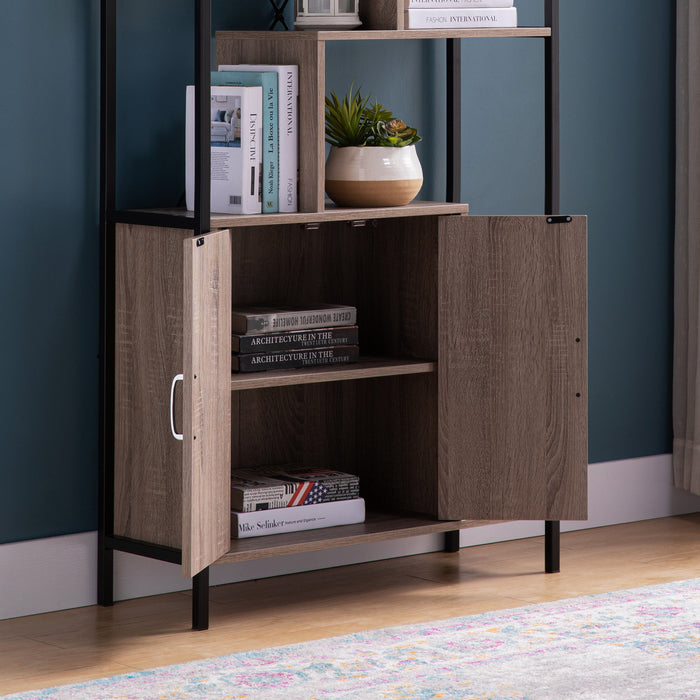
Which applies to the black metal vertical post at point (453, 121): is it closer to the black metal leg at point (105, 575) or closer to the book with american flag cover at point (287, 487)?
the book with american flag cover at point (287, 487)

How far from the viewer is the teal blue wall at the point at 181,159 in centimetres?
291

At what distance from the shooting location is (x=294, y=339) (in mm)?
3035

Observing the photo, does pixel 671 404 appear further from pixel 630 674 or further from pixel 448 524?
pixel 630 674

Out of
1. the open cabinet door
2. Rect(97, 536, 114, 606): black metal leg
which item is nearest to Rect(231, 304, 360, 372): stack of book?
the open cabinet door

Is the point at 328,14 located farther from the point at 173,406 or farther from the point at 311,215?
the point at 173,406

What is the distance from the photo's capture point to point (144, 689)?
2490mm

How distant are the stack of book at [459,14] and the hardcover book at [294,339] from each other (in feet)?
2.13

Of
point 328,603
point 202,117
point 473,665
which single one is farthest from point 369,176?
point 473,665

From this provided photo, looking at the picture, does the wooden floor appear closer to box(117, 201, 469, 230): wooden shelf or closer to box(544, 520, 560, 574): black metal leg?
box(544, 520, 560, 574): black metal leg

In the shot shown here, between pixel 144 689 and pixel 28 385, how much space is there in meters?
0.74

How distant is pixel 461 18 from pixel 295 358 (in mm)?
782

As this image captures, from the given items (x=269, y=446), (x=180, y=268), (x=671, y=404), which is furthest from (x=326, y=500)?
(x=671, y=404)

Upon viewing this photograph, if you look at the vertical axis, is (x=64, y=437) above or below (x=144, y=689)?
above

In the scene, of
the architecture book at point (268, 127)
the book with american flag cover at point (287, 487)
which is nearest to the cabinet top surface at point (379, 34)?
the architecture book at point (268, 127)
